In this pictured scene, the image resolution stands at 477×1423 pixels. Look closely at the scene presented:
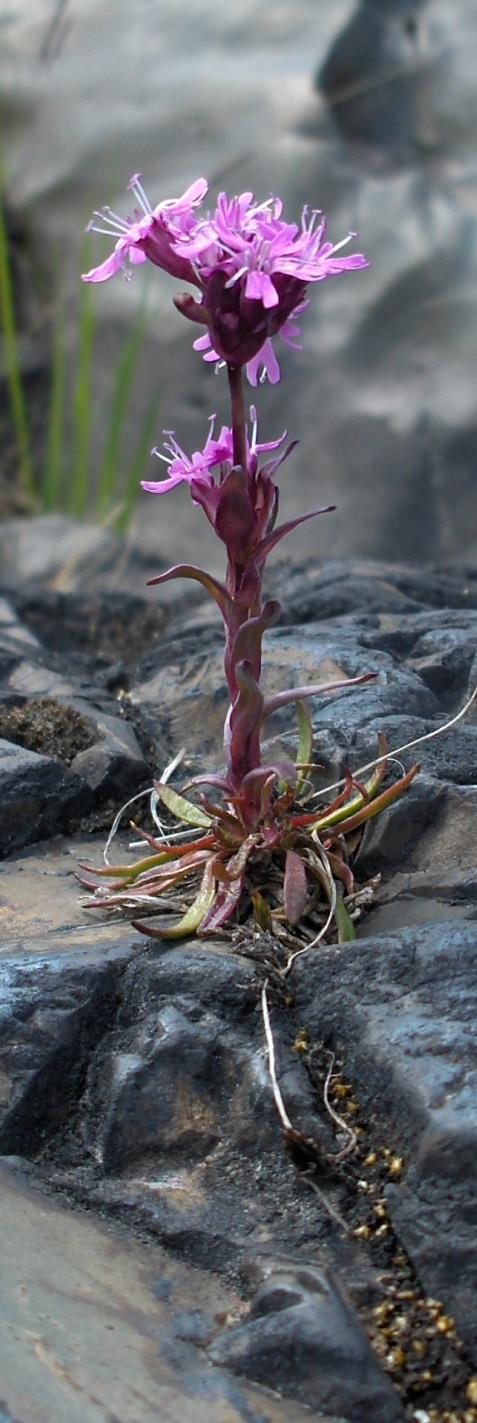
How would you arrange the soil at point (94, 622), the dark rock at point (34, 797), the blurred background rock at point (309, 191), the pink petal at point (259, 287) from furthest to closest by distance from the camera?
the blurred background rock at point (309, 191) < the soil at point (94, 622) < the dark rock at point (34, 797) < the pink petal at point (259, 287)

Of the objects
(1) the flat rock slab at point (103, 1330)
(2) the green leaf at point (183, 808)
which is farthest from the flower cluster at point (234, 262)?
(1) the flat rock slab at point (103, 1330)

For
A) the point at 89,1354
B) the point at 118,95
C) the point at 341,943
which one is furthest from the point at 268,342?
the point at 118,95

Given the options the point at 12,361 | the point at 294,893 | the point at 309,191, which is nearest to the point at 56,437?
the point at 12,361

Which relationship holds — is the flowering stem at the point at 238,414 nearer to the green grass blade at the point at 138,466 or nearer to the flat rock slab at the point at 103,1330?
the flat rock slab at the point at 103,1330

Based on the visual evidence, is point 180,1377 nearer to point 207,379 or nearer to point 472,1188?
point 472,1188

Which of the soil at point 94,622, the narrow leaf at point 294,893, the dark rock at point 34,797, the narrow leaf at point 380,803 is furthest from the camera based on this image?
the soil at point 94,622

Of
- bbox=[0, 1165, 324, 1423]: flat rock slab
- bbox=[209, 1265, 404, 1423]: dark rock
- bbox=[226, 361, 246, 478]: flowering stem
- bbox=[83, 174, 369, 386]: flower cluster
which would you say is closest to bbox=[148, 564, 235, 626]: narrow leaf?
bbox=[226, 361, 246, 478]: flowering stem

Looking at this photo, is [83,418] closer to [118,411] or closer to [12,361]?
[118,411]

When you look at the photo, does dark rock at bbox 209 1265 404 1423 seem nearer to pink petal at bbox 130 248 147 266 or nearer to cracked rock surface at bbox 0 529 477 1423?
cracked rock surface at bbox 0 529 477 1423
